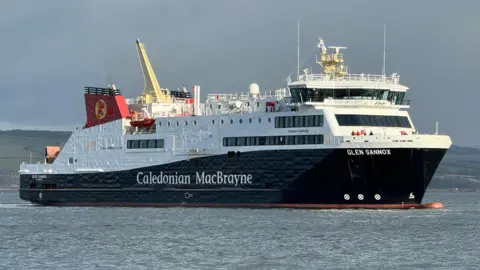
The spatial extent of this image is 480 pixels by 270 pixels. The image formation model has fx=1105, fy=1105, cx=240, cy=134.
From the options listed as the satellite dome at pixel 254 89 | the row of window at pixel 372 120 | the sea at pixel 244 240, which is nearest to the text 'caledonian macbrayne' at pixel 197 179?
the sea at pixel 244 240

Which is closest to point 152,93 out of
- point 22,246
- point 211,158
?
point 211,158

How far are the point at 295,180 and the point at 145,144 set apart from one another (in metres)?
12.5

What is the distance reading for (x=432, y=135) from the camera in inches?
2469

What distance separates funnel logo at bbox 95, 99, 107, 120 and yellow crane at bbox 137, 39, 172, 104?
258 cm

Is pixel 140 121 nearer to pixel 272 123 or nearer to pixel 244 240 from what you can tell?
pixel 272 123

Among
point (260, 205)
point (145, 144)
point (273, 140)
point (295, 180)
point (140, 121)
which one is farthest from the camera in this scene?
point (140, 121)

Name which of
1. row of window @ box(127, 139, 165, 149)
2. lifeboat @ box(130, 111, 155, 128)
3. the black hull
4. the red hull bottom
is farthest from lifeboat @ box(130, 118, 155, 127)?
the red hull bottom

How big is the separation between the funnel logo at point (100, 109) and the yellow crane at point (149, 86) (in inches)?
102

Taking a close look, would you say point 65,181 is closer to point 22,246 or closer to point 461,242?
point 22,246

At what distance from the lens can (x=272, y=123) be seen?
65.1 meters

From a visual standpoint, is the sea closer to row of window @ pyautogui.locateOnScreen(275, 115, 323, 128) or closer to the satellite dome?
row of window @ pyautogui.locateOnScreen(275, 115, 323, 128)

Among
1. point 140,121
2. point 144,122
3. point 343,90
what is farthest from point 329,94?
point 140,121

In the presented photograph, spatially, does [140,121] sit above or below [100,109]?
below

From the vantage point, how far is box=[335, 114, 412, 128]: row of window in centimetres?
6322
